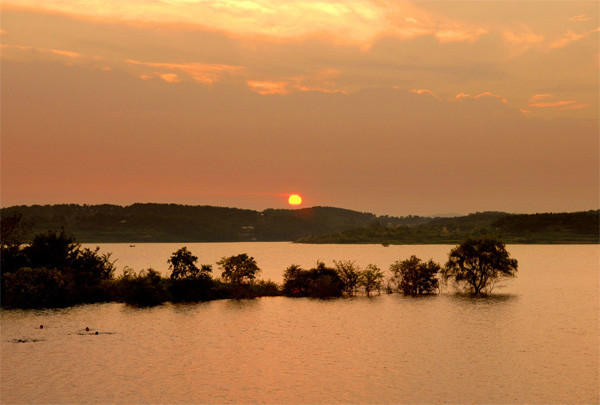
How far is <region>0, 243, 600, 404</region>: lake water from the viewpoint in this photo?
37344mm

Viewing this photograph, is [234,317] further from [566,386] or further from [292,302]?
[566,386]

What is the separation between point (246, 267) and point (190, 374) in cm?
3808

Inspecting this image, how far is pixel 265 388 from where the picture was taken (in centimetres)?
3825

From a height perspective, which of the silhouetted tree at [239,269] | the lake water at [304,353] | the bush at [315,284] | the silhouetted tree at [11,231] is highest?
the silhouetted tree at [11,231]

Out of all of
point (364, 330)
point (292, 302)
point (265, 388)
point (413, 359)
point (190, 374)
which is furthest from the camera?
point (292, 302)

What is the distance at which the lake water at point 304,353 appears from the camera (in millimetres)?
37344

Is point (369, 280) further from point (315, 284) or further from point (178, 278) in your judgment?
point (178, 278)

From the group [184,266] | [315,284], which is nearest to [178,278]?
[184,266]

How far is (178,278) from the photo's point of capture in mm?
78000

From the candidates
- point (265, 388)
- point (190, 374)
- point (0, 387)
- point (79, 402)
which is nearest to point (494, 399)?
point (265, 388)

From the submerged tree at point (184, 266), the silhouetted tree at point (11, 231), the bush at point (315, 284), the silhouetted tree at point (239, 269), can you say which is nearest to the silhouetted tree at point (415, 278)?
the bush at point (315, 284)

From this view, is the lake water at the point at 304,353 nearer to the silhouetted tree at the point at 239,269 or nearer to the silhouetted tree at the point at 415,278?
the silhouetted tree at the point at 239,269

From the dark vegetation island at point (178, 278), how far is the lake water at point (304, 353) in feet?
9.77

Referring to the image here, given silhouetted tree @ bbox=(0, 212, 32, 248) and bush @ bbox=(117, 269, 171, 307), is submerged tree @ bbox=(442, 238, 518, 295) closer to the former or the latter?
bush @ bbox=(117, 269, 171, 307)
